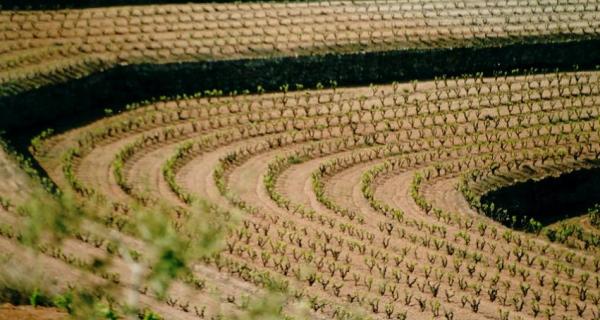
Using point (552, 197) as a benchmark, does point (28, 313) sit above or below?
below

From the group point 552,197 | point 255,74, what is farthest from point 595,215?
point 255,74

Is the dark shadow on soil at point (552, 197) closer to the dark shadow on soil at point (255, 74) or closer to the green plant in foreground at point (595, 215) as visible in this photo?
the green plant in foreground at point (595, 215)

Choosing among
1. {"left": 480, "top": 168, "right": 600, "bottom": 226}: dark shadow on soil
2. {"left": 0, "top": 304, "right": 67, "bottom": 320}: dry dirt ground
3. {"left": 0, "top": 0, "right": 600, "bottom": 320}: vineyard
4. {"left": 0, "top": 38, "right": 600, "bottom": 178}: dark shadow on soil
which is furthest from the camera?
{"left": 0, "top": 38, "right": 600, "bottom": 178}: dark shadow on soil

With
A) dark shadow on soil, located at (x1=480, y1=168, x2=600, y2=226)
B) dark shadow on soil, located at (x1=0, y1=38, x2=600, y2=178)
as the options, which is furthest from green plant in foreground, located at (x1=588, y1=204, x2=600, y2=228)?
dark shadow on soil, located at (x1=0, y1=38, x2=600, y2=178)

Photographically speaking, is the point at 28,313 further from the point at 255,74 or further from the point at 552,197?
the point at 552,197

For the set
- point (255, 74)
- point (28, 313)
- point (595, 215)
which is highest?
point (255, 74)

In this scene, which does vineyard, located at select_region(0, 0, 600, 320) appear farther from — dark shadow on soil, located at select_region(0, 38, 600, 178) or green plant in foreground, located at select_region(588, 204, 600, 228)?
dark shadow on soil, located at select_region(0, 38, 600, 178)

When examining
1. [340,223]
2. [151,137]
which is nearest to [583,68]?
[340,223]

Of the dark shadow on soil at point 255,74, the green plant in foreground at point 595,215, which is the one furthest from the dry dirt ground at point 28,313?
the green plant in foreground at point 595,215
